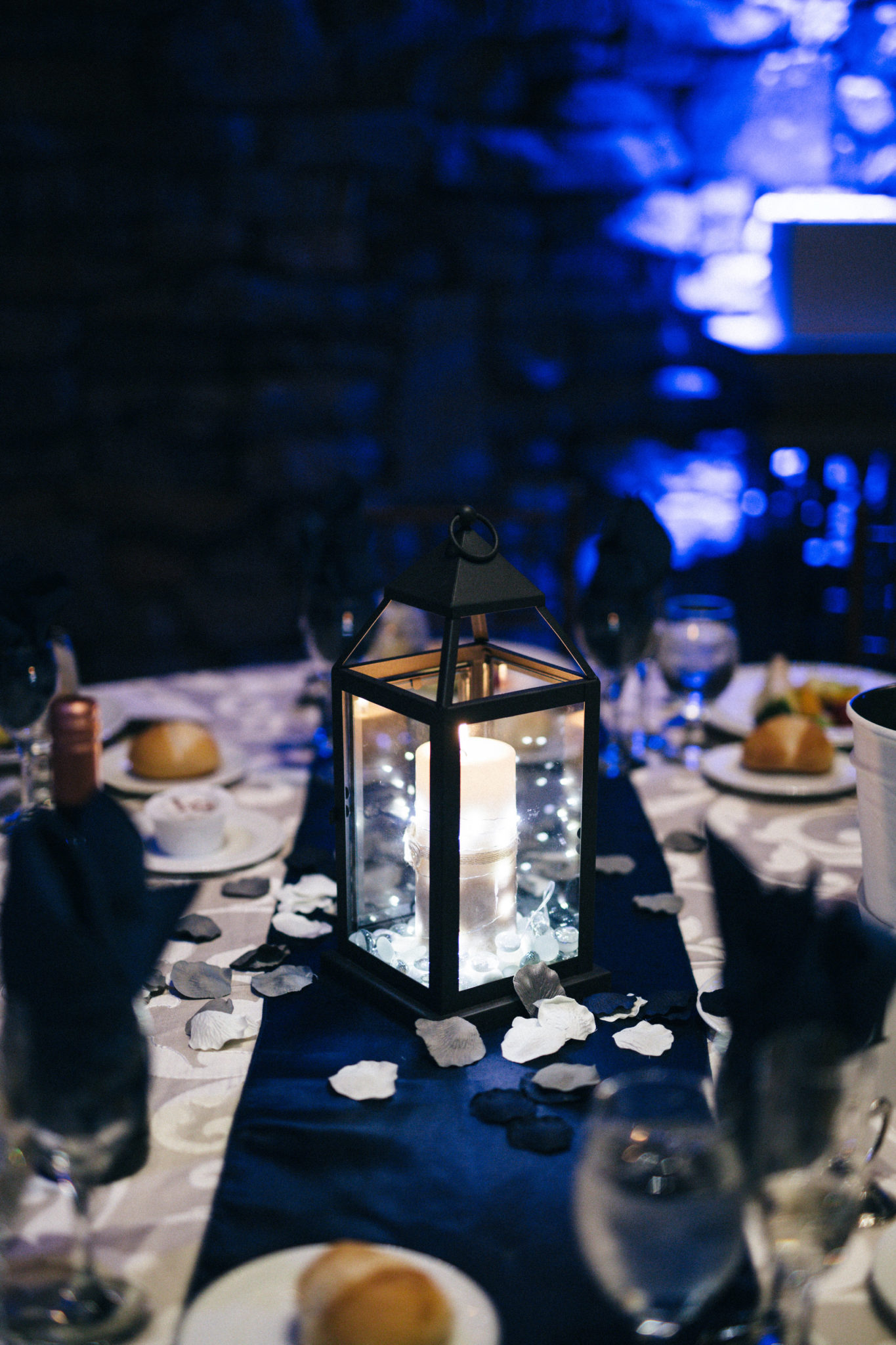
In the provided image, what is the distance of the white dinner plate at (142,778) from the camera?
4.13 ft

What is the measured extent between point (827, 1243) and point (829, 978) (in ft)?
0.40

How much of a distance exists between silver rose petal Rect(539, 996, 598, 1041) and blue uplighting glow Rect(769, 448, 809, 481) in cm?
232

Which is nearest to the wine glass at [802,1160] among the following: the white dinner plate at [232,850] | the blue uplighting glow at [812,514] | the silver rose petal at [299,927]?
the silver rose petal at [299,927]

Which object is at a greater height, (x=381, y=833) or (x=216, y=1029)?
(x=381, y=833)

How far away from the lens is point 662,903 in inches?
39.4

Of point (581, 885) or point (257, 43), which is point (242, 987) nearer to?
point (581, 885)

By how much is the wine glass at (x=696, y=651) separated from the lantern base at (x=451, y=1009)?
0.54m

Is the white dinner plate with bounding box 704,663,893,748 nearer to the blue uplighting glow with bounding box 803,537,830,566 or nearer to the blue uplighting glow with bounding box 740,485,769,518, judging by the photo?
the blue uplighting glow with bounding box 803,537,830,566

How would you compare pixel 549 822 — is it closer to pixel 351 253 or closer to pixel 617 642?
pixel 617 642

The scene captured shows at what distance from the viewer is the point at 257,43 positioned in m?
2.57

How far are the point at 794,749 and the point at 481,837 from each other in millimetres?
570

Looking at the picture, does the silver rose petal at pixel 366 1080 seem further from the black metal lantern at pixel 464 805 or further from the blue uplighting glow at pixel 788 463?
the blue uplighting glow at pixel 788 463

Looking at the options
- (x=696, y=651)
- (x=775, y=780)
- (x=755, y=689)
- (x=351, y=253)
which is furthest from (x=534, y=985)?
(x=351, y=253)

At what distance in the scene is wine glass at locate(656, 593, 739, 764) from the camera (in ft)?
4.52
